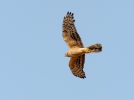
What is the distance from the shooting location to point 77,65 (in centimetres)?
3559

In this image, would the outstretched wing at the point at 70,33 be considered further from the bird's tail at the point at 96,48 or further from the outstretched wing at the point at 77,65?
the bird's tail at the point at 96,48

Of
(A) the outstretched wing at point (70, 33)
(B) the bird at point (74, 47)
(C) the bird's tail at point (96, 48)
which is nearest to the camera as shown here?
(C) the bird's tail at point (96, 48)

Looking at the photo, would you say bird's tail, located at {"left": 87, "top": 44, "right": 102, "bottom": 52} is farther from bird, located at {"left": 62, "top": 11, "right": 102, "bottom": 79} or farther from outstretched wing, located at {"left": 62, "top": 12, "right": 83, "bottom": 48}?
outstretched wing, located at {"left": 62, "top": 12, "right": 83, "bottom": 48}

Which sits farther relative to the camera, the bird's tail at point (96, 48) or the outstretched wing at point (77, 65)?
the outstretched wing at point (77, 65)

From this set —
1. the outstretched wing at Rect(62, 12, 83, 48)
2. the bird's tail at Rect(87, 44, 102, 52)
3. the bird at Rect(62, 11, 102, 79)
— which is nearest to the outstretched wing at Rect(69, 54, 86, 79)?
the bird at Rect(62, 11, 102, 79)

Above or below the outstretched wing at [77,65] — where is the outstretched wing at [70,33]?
above

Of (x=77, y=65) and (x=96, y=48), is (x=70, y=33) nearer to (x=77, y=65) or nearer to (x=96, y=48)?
(x=77, y=65)

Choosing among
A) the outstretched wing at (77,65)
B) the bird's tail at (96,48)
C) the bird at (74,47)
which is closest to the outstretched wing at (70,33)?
the bird at (74,47)

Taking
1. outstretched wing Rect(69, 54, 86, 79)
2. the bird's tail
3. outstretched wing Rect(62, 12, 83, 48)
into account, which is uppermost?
outstretched wing Rect(62, 12, 83, 48)

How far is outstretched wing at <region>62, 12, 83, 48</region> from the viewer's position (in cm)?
3375

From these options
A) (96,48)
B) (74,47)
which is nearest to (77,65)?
(74,47)

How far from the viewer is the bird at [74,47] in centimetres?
3288

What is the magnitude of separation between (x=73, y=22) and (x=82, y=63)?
2.97 m

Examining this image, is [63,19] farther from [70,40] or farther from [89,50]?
[89,50]
